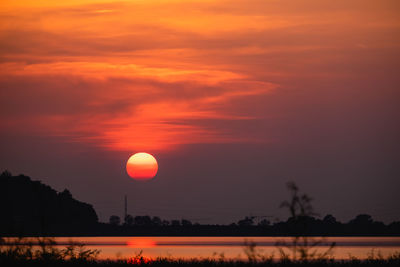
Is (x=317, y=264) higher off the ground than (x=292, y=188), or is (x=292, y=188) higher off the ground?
(x=292, y=188)

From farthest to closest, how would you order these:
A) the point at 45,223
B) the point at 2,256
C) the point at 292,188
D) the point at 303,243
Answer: the point at 2,256
the point at 45,223
the point at 303,243
the point at 292,188

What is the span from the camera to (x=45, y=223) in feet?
128

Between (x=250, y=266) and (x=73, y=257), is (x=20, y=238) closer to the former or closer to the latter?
(x=73, y=257)

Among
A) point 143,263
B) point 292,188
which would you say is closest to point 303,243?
point 292,188

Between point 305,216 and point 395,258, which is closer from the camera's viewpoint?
point 305,216

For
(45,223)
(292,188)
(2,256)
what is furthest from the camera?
(2,256)

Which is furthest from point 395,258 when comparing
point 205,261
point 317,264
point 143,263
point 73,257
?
point 73,257

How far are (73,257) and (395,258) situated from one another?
52.2 ft

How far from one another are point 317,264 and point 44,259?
13.1m

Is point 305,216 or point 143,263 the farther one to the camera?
point 143,263

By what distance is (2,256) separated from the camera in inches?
1634

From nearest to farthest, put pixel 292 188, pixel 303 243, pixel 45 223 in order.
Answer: pixel 292 188 < pixel 303 243 < pixel 45 223

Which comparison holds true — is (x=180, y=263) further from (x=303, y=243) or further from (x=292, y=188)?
(x=292, y=188)

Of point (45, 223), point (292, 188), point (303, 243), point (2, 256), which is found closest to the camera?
point (292, 188)
